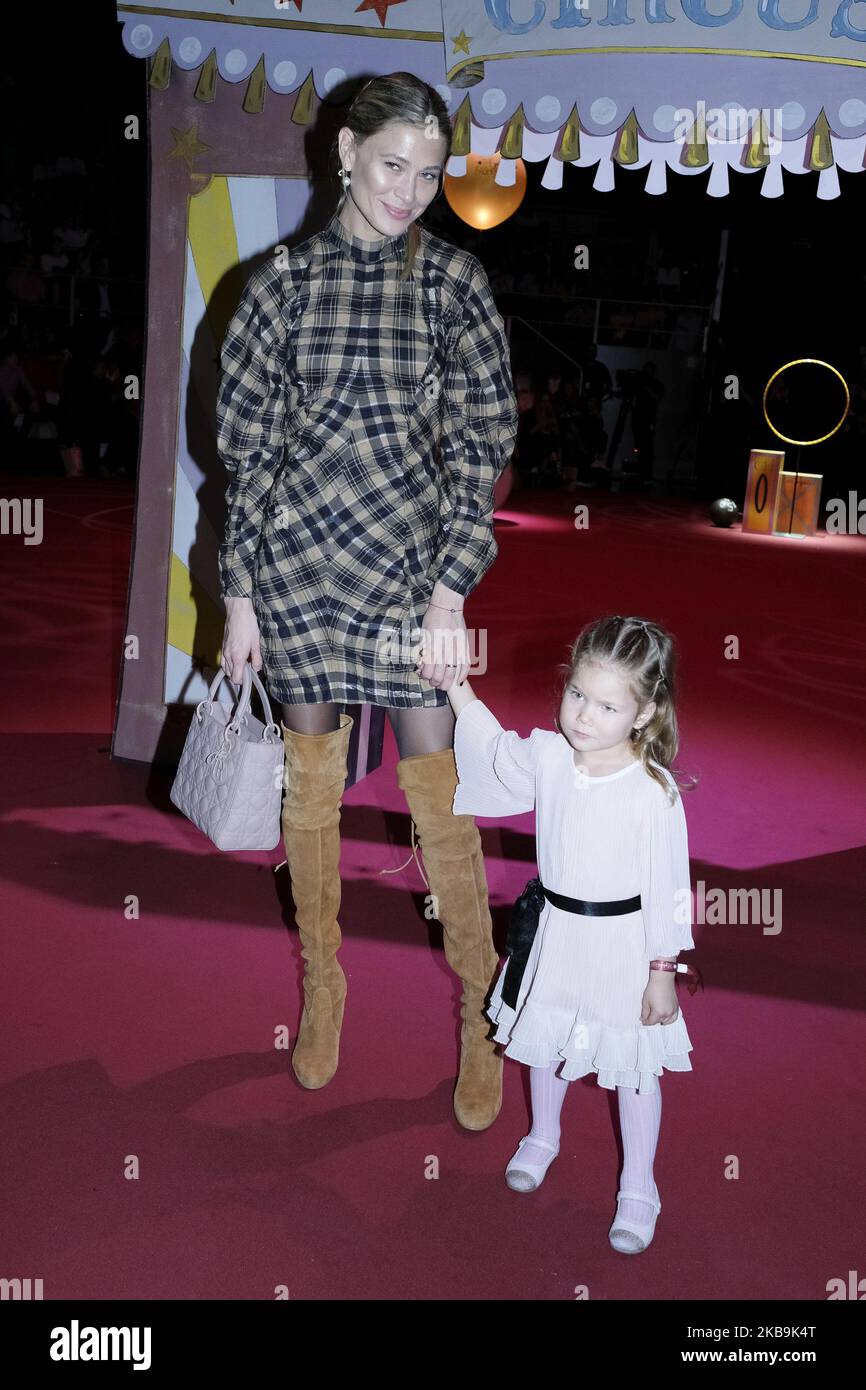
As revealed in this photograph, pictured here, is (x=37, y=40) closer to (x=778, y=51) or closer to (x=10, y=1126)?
(x=778, y=51)

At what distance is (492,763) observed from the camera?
2.13 meters

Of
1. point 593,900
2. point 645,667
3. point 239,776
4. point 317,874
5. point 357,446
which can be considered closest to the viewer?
point 645,667

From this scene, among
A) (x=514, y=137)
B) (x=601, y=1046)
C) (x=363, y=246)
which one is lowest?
(x=601, y=1046)

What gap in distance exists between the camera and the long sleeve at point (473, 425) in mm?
2143

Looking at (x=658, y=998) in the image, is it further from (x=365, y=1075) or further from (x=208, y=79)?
(x=208, y=79)

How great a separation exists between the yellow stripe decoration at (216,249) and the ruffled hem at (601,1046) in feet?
8.37

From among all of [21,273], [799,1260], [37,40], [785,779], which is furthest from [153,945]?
[37,40]

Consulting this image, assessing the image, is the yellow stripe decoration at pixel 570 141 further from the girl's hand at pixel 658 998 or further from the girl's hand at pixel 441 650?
the girl's hand at pixel 658 998

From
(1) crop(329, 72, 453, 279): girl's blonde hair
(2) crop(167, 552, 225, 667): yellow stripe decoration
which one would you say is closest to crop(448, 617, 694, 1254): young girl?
(1) crop(329, 72, 453, 279): girl's blonde hair

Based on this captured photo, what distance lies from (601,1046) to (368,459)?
1062mm

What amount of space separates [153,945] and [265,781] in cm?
91

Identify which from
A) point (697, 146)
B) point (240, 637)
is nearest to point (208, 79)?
point (697, 146)

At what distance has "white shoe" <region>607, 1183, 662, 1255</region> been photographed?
202 cm

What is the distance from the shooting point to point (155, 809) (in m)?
3.84
